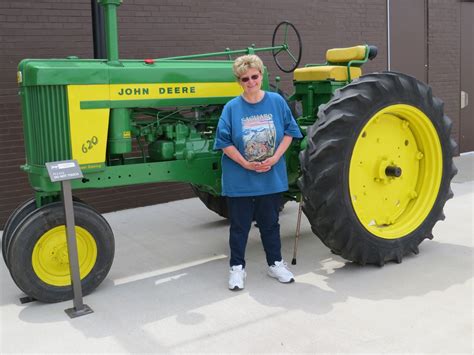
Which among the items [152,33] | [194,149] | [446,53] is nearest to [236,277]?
[194,149]

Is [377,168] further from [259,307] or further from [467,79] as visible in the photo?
[467,79]

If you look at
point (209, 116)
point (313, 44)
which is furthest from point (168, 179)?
point (313, 44)

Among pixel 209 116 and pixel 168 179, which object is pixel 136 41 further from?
pixel 168 179

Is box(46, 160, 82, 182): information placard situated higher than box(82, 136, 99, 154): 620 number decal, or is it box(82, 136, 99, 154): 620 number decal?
box(82, 136, 99, 154): 620 number decal

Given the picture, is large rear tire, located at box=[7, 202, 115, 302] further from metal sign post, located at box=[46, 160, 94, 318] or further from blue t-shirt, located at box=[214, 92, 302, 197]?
blue t-shirt, located at box=[214, 92, 302, 197]

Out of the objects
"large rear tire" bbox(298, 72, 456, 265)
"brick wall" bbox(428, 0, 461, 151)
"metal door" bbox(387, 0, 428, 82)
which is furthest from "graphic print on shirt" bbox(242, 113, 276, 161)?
"brick wall" bbox(428, 0, 461, 151)

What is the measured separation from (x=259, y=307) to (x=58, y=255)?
136cm

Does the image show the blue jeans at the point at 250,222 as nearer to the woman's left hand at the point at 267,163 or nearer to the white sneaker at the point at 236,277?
the white sneaker at the point at 236,277

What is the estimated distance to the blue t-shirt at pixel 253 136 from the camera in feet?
12.5

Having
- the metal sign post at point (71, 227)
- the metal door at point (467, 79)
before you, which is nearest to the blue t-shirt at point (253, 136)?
the metal sign post at point (71, 227)

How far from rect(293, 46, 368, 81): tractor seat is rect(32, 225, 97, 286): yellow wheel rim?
226cm

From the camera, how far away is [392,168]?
4359mm

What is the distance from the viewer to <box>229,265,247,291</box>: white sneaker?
3.90m

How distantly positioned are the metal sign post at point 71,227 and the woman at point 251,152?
3.11ft
